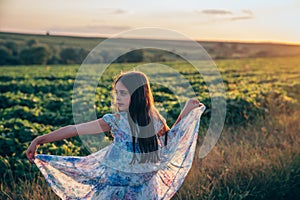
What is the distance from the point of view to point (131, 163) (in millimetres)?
3238

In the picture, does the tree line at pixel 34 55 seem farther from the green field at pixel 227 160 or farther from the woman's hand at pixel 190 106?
the woman's hand at pixel 190 106

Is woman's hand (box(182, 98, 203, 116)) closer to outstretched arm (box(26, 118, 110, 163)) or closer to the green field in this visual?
outstretched arm (box(26, 118, 110, 163))

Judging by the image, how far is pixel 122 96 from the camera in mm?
3143

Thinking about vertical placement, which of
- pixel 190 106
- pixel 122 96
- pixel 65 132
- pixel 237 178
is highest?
pixel 122 96

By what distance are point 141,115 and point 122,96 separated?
0.20 m

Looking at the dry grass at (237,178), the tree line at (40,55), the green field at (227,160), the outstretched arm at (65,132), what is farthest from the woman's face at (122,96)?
the tree line at (40,55)

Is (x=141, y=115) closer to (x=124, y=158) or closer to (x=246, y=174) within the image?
(x=124, y=158)

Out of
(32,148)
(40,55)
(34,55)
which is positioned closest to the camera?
(32,148)

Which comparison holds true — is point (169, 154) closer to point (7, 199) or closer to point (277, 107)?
point (7, 199)

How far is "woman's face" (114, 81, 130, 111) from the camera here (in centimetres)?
312

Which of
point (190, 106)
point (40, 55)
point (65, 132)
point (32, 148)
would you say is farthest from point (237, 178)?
point (40, 55)

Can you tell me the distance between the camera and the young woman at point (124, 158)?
3148 mm

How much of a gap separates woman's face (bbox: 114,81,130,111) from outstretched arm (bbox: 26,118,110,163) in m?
0.19

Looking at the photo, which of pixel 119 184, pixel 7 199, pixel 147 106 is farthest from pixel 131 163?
pixel 7 199
